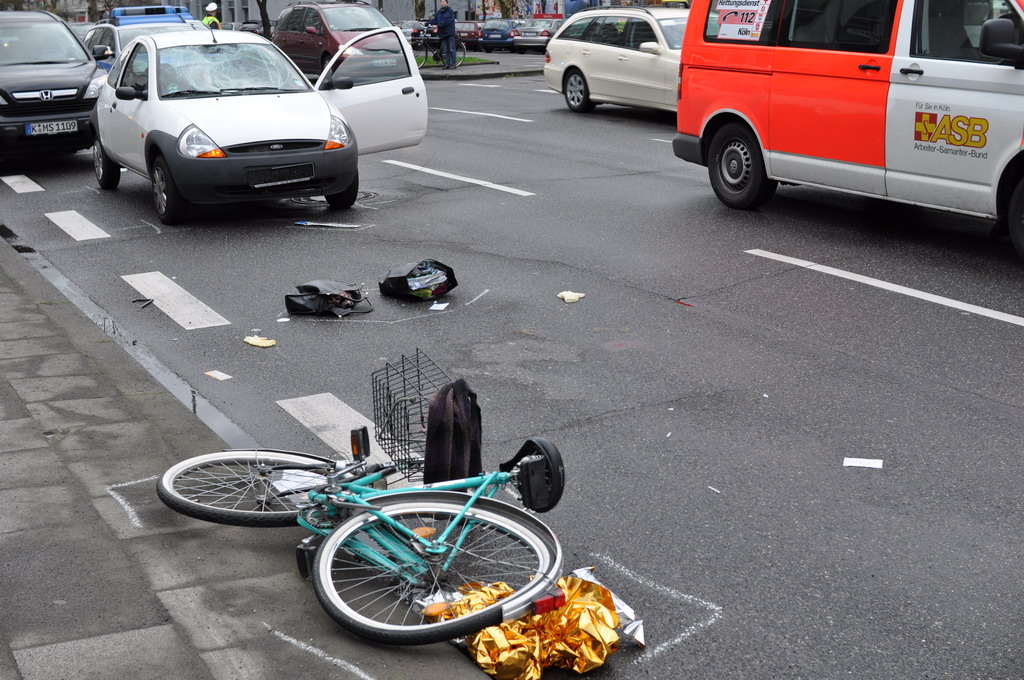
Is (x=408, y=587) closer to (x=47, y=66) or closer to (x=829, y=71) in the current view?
(x=829, y=71)

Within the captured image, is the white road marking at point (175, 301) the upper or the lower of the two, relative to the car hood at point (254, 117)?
lower

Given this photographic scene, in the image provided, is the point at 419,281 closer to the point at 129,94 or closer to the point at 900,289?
the point at 900,289

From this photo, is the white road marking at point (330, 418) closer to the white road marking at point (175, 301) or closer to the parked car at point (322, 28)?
the white road marking at point (175, 301)

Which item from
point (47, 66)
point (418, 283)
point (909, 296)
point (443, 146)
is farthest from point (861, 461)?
point (47, 66)

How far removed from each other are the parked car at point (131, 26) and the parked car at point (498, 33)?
2218cm

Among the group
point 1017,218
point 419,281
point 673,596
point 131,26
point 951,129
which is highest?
point 131,26

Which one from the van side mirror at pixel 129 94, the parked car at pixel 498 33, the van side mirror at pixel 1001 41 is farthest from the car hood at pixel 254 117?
the parked car at pixel 498 33

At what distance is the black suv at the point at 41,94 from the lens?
1450 centimetres

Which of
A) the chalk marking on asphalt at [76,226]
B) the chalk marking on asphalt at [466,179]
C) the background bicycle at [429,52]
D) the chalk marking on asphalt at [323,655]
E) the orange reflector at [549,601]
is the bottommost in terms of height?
the chalk marking on asphalt at [323,655]

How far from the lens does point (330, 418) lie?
19.6ft

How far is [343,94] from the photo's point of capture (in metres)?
12.2

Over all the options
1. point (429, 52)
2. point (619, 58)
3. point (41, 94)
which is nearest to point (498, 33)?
point (429, 52)

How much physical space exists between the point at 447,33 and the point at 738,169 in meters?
22.4

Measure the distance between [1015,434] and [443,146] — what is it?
1157 centimetres
